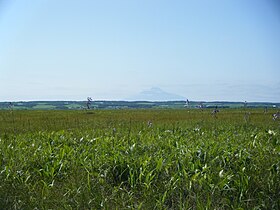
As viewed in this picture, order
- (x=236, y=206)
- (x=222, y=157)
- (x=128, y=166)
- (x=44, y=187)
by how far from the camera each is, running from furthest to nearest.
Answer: (x=222, y=157) → (x=128, y=166) → (x=44, y=187) → (x=236, y=206)

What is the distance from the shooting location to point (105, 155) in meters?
5.43

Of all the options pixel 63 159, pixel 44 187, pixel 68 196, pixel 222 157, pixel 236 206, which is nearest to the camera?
A: pixel 236 206

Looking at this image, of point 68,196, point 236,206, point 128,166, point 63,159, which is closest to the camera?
point 236,206

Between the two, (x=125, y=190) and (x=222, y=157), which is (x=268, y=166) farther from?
(x=125, y=190)

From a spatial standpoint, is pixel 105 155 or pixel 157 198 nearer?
pixel 157 198

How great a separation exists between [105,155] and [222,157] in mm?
1931

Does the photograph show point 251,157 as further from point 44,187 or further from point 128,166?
point 44,187

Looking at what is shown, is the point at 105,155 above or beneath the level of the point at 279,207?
above

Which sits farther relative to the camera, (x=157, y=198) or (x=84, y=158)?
(x=84, y=158)

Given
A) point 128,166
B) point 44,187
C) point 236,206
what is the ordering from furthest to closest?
point 128,166 → point 44,187 → point 236,206

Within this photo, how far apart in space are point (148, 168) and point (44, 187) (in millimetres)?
1491

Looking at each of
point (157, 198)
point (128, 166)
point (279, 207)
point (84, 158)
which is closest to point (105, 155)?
point (84, 158)

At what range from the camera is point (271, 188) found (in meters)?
4.16

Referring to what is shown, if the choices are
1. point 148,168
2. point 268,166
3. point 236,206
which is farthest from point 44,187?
point 268,166
